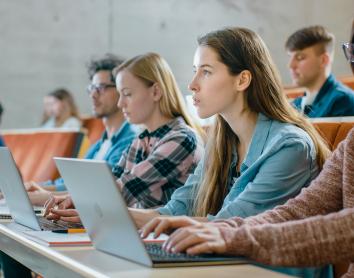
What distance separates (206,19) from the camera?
8.75 meters

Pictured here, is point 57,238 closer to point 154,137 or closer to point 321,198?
point 321,198

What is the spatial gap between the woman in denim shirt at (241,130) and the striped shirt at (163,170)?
48 centimetres

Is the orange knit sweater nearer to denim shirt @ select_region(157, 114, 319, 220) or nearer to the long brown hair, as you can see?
denim shirt @ select_region(157, 114, 319, 220)

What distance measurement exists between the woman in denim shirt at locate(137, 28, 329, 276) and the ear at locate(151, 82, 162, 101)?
2.49 feet

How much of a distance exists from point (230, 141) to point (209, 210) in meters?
0.20

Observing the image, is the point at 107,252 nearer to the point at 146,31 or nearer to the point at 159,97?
the point at 159,97

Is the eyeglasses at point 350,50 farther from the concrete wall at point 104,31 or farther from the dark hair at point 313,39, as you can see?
the concrete wall at point 104,31

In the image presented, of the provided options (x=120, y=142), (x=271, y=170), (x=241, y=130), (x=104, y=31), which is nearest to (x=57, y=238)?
(x=271, y=170)

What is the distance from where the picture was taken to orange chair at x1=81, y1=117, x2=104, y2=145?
229 inches

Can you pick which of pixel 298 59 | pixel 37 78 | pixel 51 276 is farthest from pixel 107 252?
pixel 37 78

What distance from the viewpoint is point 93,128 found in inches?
241

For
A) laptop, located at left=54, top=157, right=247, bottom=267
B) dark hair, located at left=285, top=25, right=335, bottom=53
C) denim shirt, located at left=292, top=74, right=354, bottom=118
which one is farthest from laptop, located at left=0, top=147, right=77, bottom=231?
dark hair, located at left=285, top=25, right=335, bottom=53

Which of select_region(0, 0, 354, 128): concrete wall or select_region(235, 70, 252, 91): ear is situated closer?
select_region(235, 70, 252, 91): ear

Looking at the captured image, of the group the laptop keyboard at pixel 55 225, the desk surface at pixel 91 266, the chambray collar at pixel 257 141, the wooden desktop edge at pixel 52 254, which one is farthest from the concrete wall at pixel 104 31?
the desk surface at pixel 91 266
